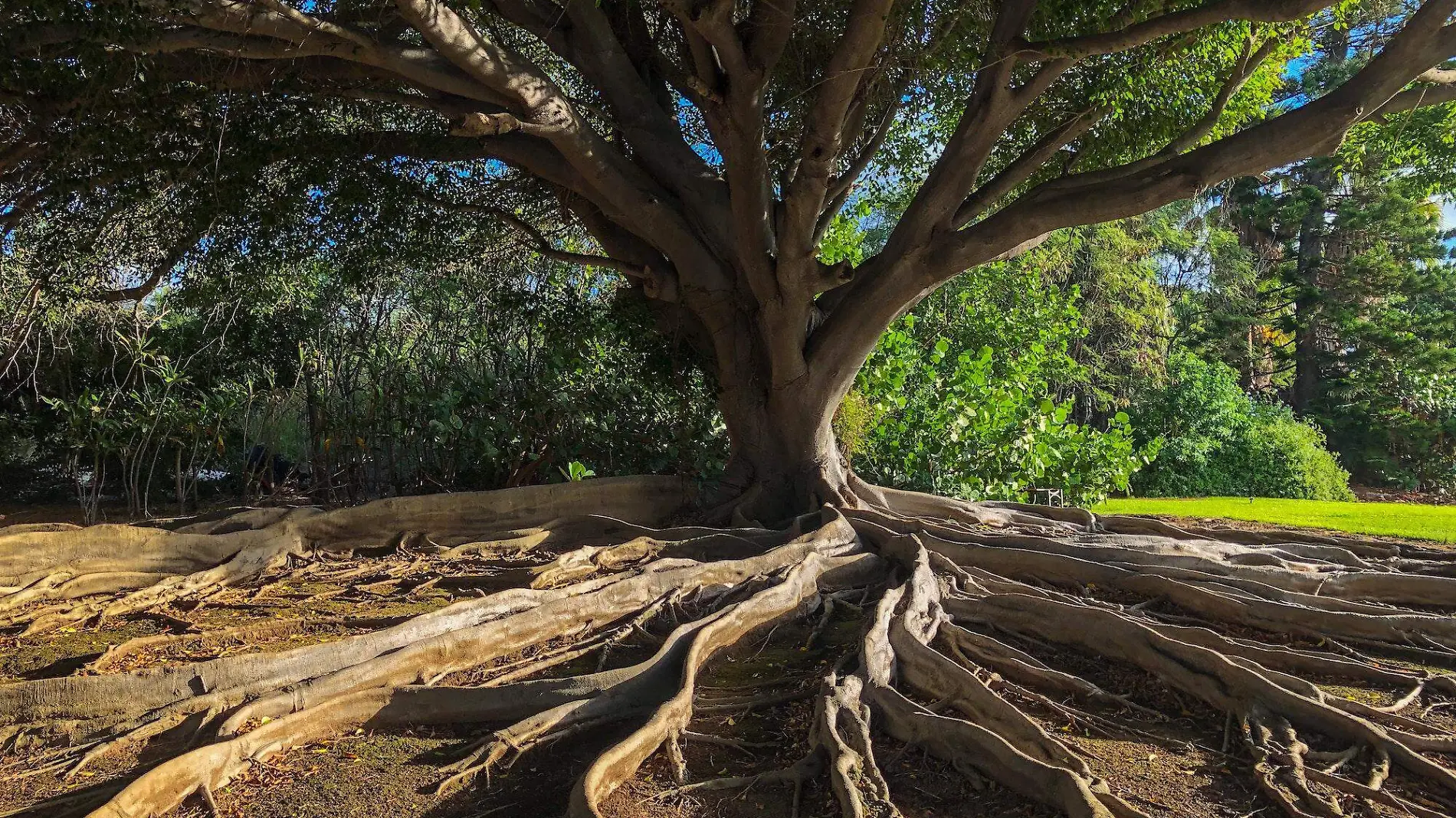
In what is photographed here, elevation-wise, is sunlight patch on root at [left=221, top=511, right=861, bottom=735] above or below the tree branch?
below

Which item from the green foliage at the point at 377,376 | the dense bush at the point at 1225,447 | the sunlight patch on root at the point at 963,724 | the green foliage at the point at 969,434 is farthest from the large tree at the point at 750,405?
the dense bush at the point at 1225,447

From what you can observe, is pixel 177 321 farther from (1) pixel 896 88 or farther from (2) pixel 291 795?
(2) pixel 291 795

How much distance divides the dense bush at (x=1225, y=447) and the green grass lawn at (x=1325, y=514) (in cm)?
513

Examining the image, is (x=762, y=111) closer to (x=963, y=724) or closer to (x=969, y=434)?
(x=963, y=724)

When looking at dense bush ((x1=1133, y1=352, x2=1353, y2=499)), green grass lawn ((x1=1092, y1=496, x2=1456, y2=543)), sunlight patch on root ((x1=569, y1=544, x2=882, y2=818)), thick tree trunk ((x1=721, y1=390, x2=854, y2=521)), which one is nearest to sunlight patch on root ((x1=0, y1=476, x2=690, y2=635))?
thick tree trunk ((x1=721, y1=390, x2=854, y2=521))

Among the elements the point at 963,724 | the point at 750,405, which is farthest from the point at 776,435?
the point at 963,724

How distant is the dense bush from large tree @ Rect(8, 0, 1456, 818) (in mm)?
10646

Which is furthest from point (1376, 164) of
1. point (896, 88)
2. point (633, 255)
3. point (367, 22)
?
point (367, 22)

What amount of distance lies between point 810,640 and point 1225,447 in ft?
55.5

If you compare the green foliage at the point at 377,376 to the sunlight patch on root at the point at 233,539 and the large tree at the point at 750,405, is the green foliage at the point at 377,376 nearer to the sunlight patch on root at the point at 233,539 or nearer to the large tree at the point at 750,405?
the large tree at the point at 750,405

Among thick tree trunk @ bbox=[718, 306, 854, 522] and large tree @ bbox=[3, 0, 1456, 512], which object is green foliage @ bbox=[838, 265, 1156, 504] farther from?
large tree @ bbox=[3, 0, 1456, 512]

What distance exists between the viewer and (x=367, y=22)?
6.62 metres

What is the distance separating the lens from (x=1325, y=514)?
11.1 meters

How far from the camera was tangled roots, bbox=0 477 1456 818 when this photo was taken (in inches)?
129
